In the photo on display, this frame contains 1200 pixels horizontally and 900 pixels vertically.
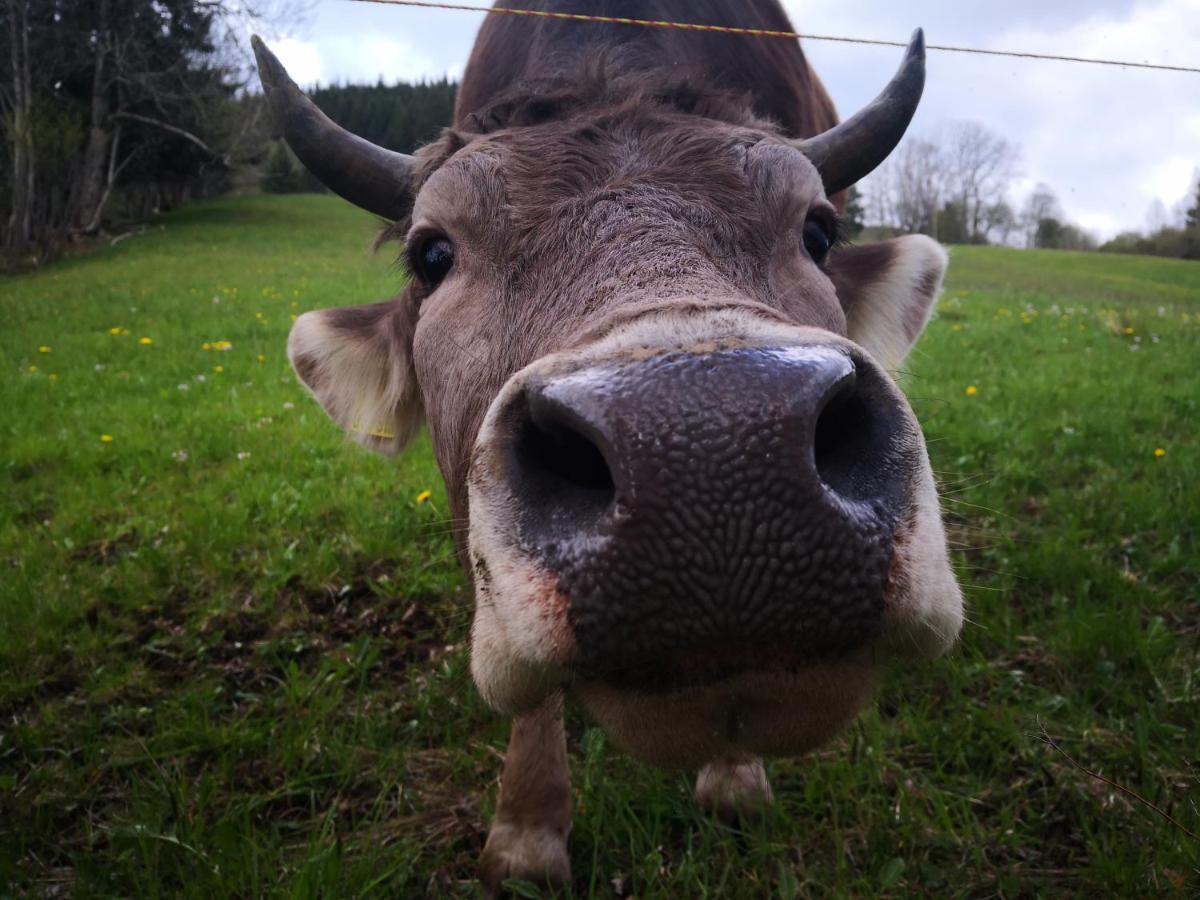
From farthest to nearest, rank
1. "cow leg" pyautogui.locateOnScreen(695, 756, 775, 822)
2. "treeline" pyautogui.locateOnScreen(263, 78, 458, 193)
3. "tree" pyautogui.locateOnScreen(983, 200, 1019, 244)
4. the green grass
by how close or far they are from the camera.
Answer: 1. "tree" pyautogui.locateOnScreen(983, 200, 1019, 244)
2. "treeline" pyautogui.locateOnScreen(263, 78, 458, 193)
3. "cow leg" pyautogui.locateOnScreen(695, 756, 775, 822)
4. the green grass

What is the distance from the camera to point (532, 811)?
2.47m

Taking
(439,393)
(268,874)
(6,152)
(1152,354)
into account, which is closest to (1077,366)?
(1152,354)

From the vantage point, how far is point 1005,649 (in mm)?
3363

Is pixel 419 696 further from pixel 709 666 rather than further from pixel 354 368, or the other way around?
pixel 709 666

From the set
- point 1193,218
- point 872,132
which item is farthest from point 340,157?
point 1193,218

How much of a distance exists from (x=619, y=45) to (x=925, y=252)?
162 cm

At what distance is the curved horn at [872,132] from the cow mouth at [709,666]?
212 centimetres

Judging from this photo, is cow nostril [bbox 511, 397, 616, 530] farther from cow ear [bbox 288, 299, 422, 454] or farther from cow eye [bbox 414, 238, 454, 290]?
cow ear [bbox 288, 299, 422, 454]

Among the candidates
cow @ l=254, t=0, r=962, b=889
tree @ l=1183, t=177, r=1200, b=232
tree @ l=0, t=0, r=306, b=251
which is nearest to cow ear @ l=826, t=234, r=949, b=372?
cow @ l=254, t=0, r=962, b=889

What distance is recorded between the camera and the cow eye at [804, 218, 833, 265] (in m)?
2.46

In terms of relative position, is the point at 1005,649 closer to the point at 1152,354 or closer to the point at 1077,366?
the point at 1077,366

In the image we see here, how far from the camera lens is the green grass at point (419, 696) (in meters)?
2.37

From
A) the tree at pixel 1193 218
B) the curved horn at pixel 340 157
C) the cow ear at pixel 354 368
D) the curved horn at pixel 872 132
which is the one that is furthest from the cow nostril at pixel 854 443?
the tree at pixel 1193 218

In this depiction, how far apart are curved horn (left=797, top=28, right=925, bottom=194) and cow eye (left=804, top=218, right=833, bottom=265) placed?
458mm
